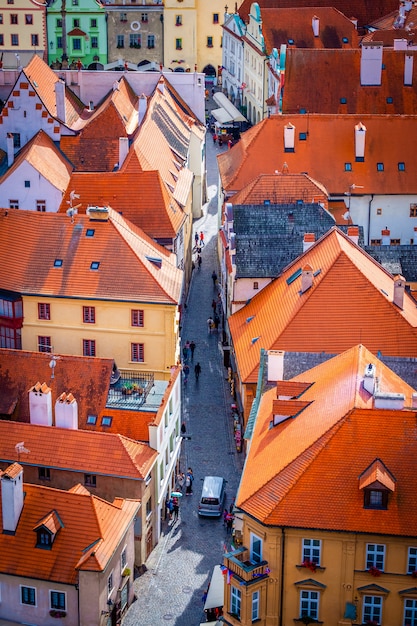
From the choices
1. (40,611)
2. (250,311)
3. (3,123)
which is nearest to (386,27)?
(3,123)

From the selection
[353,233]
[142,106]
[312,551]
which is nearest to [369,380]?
[312,551]

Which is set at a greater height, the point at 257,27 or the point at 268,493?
the point at 257,27

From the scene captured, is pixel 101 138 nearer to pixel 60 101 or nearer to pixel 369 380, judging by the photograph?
pixel 60 101

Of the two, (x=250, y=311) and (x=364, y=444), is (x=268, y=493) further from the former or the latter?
(x=250, y=311)

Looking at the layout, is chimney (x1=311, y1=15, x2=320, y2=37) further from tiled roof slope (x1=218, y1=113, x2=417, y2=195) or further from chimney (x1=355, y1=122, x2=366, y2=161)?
chimney (x1=355, y1=122, x2=366, y2=161)

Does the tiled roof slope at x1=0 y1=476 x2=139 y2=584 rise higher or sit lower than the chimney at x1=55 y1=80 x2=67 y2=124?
lower

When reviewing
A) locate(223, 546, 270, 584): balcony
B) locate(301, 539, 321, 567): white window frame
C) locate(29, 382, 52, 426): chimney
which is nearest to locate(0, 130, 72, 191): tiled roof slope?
locate(29, 382, 52, 426): chimney
